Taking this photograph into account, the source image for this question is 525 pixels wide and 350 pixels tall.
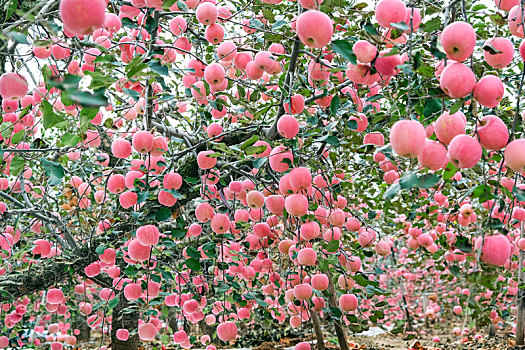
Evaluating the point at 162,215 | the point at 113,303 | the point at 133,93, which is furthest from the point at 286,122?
the point at 113,303

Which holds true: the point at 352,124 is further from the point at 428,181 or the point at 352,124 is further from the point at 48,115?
the point at 48,115

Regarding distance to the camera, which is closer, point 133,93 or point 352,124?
A: point 133,93

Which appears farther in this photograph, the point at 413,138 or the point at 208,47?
the point at 208,47

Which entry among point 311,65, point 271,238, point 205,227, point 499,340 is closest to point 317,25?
point 311,65

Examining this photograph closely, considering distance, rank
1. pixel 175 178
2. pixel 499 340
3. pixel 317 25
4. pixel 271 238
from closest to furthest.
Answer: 1. pixel 317 25
2. pixel 175 178
3. pixel 271 238
4. pixel 499 340

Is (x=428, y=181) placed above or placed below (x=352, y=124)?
below

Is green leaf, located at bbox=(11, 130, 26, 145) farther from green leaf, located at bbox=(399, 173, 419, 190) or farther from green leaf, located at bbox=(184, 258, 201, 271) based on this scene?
green leaf, located at bbox=(399, 173, 419, 190)

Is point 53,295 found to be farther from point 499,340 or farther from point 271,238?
point 499,340

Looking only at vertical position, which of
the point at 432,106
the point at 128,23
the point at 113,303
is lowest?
the point at 113,303

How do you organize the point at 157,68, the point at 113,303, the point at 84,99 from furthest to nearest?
the point at 113,303, the point at 157,68, the point at 84,99

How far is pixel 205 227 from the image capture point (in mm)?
3039

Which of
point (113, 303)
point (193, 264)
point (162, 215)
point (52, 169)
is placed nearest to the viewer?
point (52, 169)

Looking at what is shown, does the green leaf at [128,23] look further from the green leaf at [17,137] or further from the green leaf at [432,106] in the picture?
the green leaf at [432,106]

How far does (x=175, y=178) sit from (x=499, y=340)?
4.62m
